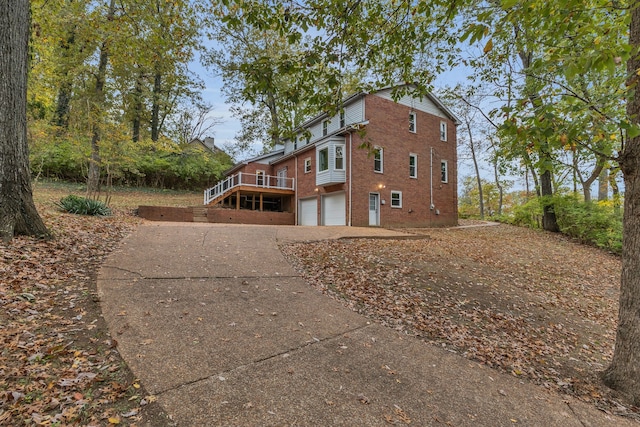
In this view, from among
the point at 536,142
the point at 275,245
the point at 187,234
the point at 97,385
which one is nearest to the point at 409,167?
the point at 275,245

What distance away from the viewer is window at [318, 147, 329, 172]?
15518mm

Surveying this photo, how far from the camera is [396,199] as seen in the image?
53.9 ft

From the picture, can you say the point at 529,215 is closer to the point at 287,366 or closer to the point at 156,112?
the point at 287,366

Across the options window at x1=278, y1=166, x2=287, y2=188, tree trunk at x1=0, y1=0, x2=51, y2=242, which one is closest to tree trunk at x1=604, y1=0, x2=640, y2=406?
tree trunk at x1=0, y1=0, x2=51, y2=242

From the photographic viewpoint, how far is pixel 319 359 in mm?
2949

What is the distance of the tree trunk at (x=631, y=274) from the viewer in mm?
3203

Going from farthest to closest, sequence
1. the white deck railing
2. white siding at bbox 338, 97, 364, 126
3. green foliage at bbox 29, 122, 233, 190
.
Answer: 1. the white deck railing
2. white siding at bbox 338, 97, 364, 126
3. green foliage at bbox 29, 122, 233, 190

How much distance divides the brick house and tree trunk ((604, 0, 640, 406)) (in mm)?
10729

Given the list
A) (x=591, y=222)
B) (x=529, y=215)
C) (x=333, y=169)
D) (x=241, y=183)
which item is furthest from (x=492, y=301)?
(x=529, y=215)

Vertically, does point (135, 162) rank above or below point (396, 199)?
above

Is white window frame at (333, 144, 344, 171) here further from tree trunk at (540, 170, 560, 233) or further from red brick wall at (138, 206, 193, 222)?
tree trunk at (540, 170, 560, 233)

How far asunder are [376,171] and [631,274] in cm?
1266

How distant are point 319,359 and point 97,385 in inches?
72.1

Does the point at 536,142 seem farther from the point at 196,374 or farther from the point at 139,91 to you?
the point at 139,91
